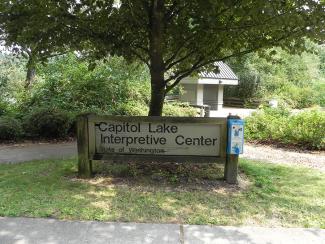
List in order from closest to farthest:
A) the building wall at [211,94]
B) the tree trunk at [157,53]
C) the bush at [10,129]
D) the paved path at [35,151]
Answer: the tree trunk at [157,53]
the paved path at [35,151]
the bush at [10,129]
the building wall at [211,94]

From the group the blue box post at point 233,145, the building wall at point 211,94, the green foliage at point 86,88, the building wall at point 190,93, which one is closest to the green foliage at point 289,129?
the green foliage at point 86,88

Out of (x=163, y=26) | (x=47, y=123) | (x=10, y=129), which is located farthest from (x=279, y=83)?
(x=163, y=26)

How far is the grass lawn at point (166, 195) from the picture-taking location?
4531mm

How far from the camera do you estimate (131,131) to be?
603 centimetres

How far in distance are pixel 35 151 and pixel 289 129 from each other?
260 inches

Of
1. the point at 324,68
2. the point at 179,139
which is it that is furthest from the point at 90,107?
the point at 324,68

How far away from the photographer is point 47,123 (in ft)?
33.3

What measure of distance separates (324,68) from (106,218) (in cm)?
5429

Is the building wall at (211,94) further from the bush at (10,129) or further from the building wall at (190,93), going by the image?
the bush at (10,129)

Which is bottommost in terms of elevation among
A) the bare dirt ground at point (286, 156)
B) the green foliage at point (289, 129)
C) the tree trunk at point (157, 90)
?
the bare dirt ground at point (286, 156)

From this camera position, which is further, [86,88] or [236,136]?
[86,88]

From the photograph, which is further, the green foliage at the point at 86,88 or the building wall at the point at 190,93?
the building wall at the point at 190,93

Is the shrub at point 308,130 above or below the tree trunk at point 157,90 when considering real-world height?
below

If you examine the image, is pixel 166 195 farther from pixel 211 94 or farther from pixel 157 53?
pixel 211 94
